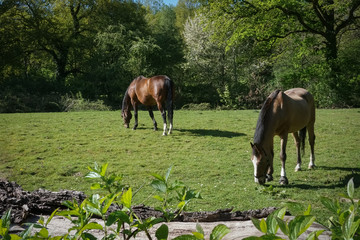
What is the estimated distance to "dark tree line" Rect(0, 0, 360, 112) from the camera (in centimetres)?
1967

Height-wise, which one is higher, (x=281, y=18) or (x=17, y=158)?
(x=281, y=18)

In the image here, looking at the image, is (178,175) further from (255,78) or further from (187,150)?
(255,78)

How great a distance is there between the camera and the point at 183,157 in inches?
318

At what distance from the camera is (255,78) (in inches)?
1053

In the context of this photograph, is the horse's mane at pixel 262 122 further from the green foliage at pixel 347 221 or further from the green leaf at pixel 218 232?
the green leaf at pixel 218 232

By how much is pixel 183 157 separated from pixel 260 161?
116 inches

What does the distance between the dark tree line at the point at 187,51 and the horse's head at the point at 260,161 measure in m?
14.5

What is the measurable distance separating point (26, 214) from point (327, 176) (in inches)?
228

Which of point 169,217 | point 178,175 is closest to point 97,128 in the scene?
point 178,175

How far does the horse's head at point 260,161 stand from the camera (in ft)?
17.9

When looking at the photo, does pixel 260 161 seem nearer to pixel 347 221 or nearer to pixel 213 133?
pixel 347 221

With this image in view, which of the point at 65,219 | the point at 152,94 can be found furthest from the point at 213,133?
the point at 65,219

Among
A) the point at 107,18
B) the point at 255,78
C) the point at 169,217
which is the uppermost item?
the point at 107,18

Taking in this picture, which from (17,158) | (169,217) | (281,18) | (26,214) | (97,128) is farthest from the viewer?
(281,18)
